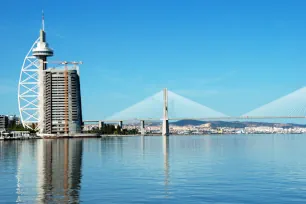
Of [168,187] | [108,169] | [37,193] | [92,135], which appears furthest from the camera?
[92,135]

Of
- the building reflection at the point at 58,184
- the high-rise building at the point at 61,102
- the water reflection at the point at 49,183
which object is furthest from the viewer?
the high-rise building at the point at 61,102

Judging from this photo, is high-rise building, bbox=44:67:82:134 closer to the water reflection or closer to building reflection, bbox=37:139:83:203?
the water reflection

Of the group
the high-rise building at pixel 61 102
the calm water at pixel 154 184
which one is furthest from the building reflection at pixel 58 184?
the high-rise building at pixel 61 102

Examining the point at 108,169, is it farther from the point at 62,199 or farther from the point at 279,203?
the point at 279,203

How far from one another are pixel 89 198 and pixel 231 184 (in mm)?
9511

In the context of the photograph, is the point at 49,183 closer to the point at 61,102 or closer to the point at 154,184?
the point at 154,184

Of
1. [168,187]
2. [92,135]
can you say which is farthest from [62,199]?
[92,135]

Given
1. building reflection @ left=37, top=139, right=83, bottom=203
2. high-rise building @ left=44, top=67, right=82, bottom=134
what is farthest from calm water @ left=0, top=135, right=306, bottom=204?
high-rise building @ left=44, top=67, right=82, bottom=134

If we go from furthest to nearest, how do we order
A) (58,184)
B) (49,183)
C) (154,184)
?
(49,183)
(154,184)
(58,184)

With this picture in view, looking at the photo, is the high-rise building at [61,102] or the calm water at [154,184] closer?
the calm water at [154,184]

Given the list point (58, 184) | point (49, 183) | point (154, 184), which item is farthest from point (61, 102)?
point (154, 184)

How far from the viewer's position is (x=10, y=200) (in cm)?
2605

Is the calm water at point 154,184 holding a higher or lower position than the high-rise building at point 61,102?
lower

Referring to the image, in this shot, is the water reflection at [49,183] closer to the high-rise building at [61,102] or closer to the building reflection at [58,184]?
the building reflection at [58,184]
